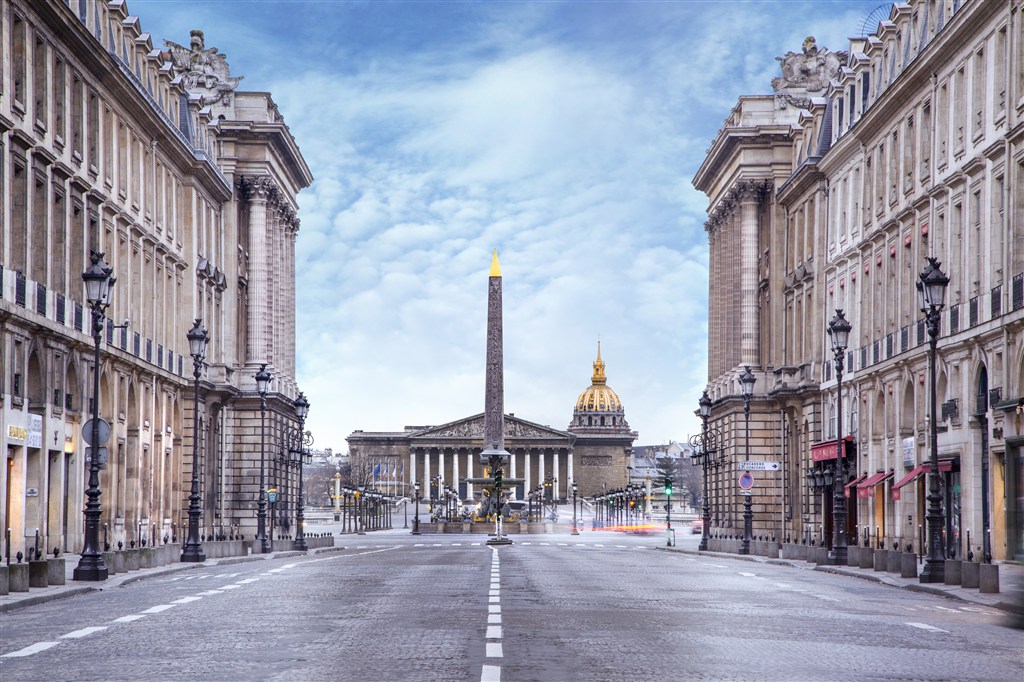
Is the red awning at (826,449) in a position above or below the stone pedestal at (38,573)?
above

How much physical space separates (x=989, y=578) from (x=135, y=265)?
142 feet

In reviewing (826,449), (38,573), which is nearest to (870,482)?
(826,449)

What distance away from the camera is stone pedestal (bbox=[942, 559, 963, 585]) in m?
32.9

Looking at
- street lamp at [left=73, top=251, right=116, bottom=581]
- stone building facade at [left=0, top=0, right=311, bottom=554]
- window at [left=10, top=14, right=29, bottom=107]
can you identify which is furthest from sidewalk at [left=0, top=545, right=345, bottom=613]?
window at [left=10, top=14, right=29, bottom=107]

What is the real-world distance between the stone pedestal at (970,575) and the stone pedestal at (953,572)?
47cm

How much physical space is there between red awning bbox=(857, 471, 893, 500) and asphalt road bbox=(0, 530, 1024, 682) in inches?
1129

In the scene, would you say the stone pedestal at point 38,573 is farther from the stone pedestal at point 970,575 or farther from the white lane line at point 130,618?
the stone pedestal at point 970,575

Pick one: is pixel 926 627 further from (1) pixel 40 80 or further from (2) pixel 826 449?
(2) pixel 826 449

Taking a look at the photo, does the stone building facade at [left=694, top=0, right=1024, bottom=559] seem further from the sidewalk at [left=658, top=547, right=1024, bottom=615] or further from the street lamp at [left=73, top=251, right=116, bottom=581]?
the street lamp at [left=73, top=251, right=116, bottom=581]

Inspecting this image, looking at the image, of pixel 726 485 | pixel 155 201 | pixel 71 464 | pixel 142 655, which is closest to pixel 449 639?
pixel 142 655

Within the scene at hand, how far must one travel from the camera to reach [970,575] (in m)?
32.2

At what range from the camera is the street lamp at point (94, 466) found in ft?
111

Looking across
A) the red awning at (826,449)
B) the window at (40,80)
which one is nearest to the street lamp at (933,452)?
the window at (40,80)

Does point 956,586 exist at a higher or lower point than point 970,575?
lower
